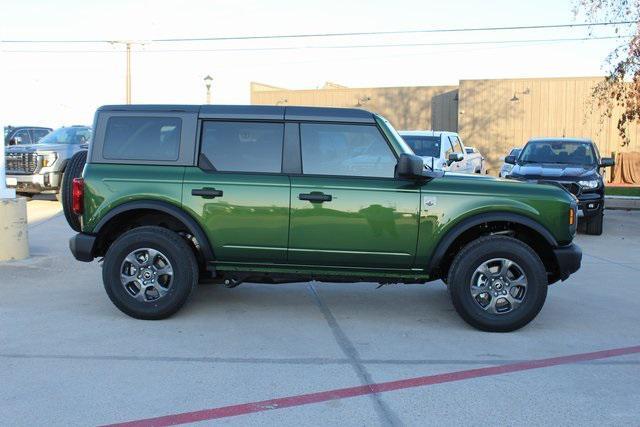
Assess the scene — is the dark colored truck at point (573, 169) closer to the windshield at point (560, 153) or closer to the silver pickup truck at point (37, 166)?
the windshield at point (560, 153)

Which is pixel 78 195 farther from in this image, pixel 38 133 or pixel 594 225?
pixel 38 133

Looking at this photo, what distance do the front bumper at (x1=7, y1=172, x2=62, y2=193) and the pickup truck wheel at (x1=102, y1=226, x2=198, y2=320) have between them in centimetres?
1062

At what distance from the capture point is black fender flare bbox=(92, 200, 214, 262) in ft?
18.9

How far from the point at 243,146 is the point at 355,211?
120cm

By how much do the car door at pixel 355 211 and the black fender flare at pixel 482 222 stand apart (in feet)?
0.79

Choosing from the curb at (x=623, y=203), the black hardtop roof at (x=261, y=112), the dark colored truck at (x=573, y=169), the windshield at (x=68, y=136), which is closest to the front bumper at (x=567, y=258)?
the black hardtop roof at (x=261, y=112)

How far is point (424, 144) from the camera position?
48.9 feet

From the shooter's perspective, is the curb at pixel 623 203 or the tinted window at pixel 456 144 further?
the curb at pixel 623 203

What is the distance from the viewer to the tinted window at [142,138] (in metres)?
5.93

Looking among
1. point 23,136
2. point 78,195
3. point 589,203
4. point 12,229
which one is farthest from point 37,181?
point 589,203

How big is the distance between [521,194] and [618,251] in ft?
18.4

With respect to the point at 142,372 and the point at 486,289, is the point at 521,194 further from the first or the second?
the point at 142,372

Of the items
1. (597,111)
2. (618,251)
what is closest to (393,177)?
(618,251)

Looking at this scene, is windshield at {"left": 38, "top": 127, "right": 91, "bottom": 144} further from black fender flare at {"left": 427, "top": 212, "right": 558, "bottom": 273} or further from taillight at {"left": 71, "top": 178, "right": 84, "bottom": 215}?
black fender flare at {"left": 427, "top": 212, "right": 558, "bottom": 273}
